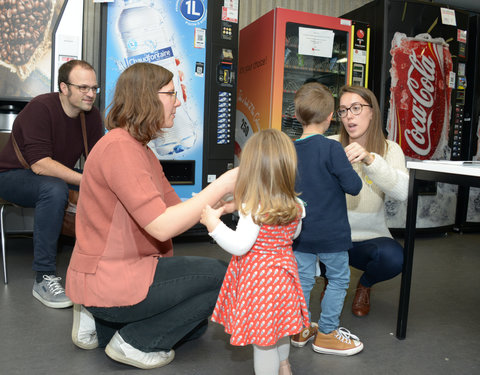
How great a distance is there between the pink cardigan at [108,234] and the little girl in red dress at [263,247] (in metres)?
0.24

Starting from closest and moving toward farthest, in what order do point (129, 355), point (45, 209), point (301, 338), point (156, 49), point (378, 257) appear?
point (129, 355) → point (301, 338) → point (378, 257) → point (45, 209) → point (156, 49)

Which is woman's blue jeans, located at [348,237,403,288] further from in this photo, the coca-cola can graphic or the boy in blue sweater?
the coca-cola can graphic

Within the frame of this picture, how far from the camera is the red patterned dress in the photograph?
127 cm

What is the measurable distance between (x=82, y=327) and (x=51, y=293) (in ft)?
1.85

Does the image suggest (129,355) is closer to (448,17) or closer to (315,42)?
(315,42)

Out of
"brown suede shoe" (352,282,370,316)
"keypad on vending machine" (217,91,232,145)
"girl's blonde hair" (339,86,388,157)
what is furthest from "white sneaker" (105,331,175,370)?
"keypad on vending machine" (217,91,232,145)

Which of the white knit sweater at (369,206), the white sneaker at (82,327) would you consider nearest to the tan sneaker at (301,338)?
the white knit sweater at (369,206)

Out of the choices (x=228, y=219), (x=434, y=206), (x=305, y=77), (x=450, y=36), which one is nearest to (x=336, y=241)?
(x=228, y=219)

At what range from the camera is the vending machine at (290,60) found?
344 centimetres

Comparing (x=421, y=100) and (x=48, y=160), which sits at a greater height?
(x=421, y=100)

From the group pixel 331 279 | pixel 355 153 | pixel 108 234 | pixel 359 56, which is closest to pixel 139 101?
pixel 108 234

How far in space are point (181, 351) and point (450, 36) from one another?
3.58 meters

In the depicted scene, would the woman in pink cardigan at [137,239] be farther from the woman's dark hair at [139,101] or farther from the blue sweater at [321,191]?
the blue sweater at [321,191]

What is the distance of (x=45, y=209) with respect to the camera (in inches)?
87.7
